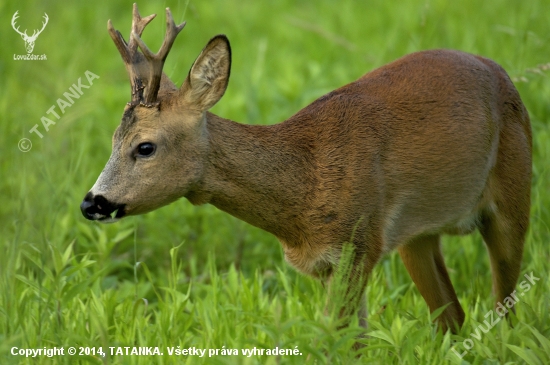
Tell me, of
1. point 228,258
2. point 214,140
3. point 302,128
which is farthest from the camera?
point 228,258

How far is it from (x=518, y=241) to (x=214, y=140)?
1833 mm

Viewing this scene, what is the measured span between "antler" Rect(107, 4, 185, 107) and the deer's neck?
0.33m

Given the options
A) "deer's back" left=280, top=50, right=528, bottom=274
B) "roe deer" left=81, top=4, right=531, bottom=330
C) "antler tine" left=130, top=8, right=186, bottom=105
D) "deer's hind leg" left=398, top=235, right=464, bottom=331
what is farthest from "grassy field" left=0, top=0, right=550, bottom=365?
"deer's back" left=280, top=50, right=528, bottom=274

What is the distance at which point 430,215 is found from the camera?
4.64 meters

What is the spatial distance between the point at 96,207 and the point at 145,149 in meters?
0.35

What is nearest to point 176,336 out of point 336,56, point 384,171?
point 384,171

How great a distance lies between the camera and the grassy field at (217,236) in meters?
3.88

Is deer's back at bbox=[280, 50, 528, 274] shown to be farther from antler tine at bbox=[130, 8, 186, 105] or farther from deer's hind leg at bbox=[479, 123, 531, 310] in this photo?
antler tine at bbox=[130, 8, 186, 105]

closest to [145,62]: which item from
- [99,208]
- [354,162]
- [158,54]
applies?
[158,54]

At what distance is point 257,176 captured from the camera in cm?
430

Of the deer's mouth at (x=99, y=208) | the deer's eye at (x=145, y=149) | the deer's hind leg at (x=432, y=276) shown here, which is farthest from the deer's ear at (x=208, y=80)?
the deer's hind leg at (x=432, y=276)

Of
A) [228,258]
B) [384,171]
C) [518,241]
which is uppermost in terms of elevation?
[384,171]

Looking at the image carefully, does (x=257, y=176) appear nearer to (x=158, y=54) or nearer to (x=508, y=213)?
(x=158, y=54)

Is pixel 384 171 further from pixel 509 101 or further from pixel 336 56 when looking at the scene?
pixel 336 56
